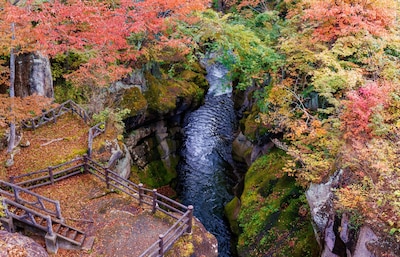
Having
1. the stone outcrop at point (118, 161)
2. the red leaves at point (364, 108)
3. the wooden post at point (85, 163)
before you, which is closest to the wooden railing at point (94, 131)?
the wooden post at point (85, 163)

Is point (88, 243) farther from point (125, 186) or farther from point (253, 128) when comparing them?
point (253, 128)

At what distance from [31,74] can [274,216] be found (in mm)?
16128

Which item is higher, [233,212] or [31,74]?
[31,74]

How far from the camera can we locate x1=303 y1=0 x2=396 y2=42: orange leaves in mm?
14117

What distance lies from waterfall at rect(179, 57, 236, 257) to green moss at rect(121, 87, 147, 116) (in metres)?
5.98

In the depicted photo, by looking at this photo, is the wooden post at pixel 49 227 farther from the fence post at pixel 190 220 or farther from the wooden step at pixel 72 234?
the fence post at pixel 190 220

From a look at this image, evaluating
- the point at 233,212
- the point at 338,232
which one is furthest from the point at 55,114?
the point at 338,232

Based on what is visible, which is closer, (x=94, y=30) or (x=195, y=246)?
(x=195, y=246)

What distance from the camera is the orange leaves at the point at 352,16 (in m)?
14.1

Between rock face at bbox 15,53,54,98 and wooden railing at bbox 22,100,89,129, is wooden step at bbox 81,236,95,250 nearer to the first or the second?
wooden railing at bbox 22,100,89,129

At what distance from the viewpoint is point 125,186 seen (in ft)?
43.8

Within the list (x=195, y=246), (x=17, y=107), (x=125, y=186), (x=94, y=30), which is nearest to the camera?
(x=195, y=246)

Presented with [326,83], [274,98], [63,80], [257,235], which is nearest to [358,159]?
A: [326,83]

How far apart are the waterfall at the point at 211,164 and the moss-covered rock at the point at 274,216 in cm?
277
